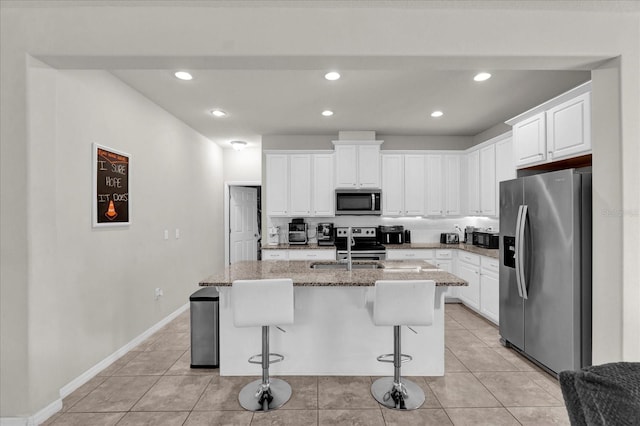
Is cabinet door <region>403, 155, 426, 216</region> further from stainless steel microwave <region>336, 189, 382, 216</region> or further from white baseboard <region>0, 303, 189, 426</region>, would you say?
white baseboard <region>0, 303, 189, 426</region>

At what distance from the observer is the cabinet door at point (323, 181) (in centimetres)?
516

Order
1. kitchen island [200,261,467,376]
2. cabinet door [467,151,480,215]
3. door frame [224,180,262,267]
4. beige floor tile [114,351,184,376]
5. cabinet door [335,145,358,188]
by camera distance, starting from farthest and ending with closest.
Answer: door frame [224,180,262,267] → cabinet door [335,145,358,188] → cabinet door [467,151,480,215] → beige floor tile [114,351,184,376] → kitchen island [200,261,467,376]

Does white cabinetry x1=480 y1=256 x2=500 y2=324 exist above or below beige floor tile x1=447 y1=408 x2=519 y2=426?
above

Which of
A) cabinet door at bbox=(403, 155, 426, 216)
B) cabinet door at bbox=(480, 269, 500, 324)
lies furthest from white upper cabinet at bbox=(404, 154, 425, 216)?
cabinet door at bbox=(480, 269, 500, 324)

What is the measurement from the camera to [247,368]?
2748mm

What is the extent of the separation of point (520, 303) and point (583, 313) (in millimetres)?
608

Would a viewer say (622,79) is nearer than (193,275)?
Yes

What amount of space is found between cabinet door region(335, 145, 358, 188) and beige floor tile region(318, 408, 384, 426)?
11.0ft

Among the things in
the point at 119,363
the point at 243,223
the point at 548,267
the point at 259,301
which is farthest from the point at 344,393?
the point at 243,223

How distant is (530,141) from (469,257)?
5.89 feet

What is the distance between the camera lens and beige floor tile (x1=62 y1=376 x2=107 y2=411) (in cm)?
237

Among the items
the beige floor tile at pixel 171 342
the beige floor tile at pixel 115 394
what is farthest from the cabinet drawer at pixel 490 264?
the beige floor tile at pixel 115 394

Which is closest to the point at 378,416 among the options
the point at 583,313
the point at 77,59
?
the point at 583,313

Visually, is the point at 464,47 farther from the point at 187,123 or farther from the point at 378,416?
the point at 187,123
